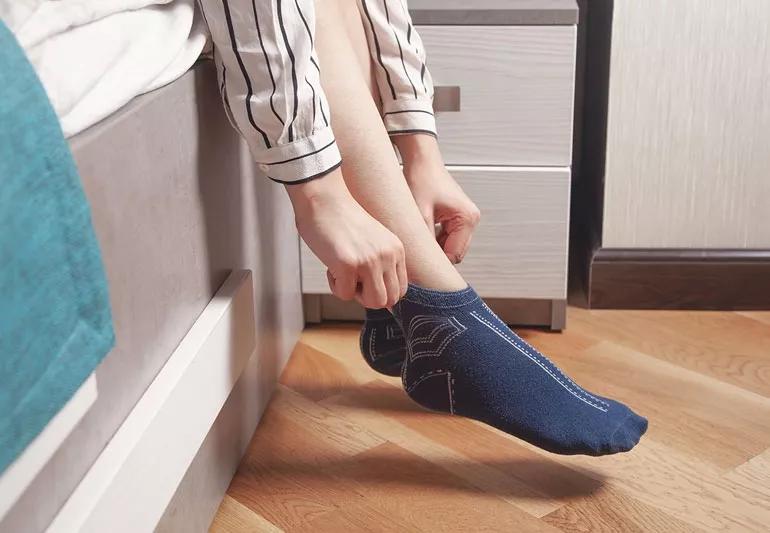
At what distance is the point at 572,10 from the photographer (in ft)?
3.97

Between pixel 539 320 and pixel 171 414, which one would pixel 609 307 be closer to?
pixel 539 320

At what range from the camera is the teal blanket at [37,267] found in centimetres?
49

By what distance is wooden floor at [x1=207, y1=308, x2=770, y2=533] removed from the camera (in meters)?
0.93

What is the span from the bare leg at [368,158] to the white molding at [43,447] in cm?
40

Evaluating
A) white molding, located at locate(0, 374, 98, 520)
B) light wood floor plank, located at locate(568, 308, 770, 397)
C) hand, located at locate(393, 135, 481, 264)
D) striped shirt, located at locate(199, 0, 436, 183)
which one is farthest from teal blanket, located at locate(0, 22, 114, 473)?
light wood floor plank, located at locate(568, 308, 770, 397)

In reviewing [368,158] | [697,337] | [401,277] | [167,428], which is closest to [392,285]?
[401,277]

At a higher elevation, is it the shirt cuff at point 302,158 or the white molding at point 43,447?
the shirt cuff at point 302,158

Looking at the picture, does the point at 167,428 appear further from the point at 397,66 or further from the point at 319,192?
the point at 397,66

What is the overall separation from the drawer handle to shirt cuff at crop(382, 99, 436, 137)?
212 millimetres

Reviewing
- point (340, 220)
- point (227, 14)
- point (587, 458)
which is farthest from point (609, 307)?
point (227, 14)

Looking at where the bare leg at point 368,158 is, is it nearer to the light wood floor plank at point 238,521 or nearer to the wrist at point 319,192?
the wrist at point 319,192

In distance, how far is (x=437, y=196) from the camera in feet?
3.41

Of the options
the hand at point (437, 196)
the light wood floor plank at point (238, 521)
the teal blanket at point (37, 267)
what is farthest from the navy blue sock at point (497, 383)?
the teal blanket at point (37, 267)

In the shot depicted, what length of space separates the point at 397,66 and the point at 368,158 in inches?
6.3
